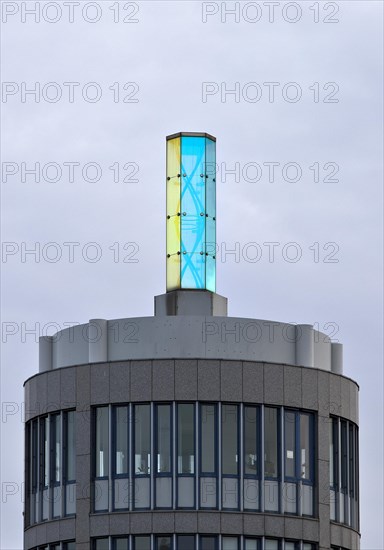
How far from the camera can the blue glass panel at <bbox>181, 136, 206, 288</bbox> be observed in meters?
85.4

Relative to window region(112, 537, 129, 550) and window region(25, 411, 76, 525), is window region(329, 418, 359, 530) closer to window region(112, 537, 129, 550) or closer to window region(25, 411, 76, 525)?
window region(112, 537, 129, 550)

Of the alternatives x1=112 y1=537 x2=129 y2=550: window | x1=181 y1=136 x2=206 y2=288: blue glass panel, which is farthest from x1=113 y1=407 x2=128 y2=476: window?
x1=181 y1=136 x2=206 y2=288: blue glass panel

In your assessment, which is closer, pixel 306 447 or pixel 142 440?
pixel 142 440

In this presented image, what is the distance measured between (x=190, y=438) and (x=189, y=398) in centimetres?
148

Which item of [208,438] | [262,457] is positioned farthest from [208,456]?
[262,457]

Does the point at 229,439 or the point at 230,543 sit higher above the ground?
the point at 229,439

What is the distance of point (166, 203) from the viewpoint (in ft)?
283

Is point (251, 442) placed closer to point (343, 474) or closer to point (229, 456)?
point (229, 456)

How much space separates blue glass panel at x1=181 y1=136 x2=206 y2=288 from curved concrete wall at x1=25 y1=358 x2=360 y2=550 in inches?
175

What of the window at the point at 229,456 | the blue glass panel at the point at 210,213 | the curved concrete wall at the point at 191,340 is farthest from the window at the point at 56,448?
the blue glass panel at the point at 210,213

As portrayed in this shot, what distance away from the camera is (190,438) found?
3226 inches

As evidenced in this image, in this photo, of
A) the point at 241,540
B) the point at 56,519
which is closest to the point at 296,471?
the point at 241,540

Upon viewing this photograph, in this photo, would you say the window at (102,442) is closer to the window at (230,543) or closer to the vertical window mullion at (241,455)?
the vertical window mullion at (241,455)

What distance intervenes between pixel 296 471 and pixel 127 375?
729cm
